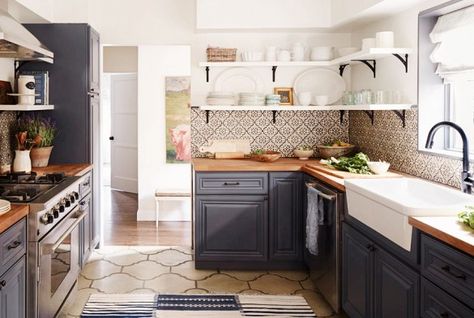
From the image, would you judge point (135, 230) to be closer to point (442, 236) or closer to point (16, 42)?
point (16, 42)

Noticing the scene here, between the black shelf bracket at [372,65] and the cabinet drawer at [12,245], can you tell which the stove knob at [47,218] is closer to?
the cabinet drawer at [12,245]

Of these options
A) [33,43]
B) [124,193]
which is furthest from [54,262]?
[124,193]

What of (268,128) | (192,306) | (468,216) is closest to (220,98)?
(268,128)

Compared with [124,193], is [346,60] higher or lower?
higher

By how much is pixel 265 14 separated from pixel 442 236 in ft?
9.53

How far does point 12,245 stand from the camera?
2.18 metres

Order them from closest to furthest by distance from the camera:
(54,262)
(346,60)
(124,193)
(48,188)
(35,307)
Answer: (35,307)
(54,262)
(48,188)
(346,60)
(124,193)

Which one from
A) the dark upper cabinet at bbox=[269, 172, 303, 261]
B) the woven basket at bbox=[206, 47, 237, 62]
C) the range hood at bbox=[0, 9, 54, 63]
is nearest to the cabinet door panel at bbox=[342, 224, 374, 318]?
the dark upper cabinet at bbox=[269, 172, 303, 261]

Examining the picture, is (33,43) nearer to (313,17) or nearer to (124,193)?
(313,17)

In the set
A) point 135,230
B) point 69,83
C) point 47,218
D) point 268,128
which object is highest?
point 69,83

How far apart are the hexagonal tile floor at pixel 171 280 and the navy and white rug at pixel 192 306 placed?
89 millimetres

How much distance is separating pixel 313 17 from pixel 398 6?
3.25ft

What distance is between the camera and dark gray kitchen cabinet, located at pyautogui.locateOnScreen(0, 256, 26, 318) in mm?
2068

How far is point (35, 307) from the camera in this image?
2.42 meters
